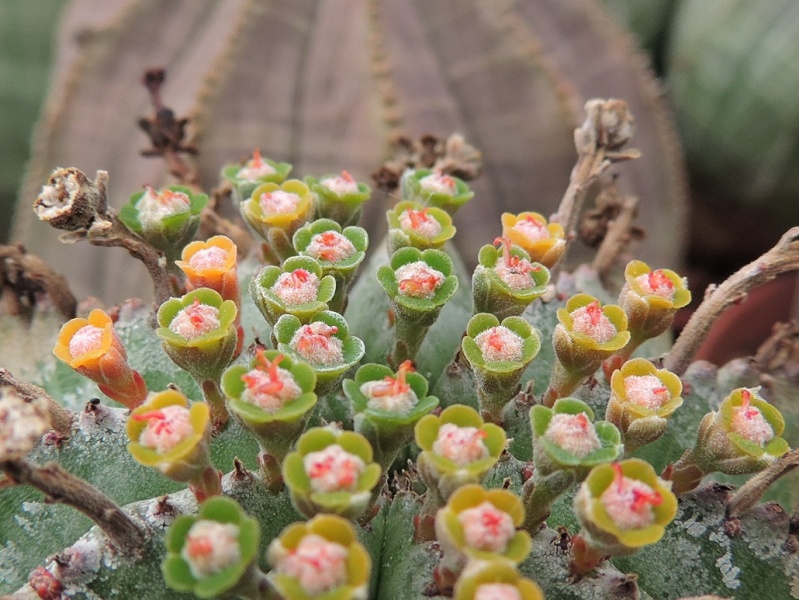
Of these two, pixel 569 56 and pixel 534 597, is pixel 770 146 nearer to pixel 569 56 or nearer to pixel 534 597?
pixel 569 56

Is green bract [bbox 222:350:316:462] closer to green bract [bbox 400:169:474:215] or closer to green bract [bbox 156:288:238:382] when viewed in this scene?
green bract [bbox 156:288:238:382]

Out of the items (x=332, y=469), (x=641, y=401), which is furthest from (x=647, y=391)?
(x=332, y=469)

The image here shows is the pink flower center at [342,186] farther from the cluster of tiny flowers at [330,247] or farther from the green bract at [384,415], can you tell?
the green bract at [384,415]

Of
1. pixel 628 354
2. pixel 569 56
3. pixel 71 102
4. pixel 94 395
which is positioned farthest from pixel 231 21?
pixel 628 354

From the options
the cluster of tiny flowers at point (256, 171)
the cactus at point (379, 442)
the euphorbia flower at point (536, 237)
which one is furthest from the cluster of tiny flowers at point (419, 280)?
the cluster of tiny flowers at point (256, 171)

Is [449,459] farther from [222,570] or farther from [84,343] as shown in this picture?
[84,343]

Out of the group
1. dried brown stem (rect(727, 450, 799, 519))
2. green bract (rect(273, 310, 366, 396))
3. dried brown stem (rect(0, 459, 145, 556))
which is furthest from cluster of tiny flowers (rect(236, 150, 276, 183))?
dried brown stem (rect(727, 450, 799, 519))

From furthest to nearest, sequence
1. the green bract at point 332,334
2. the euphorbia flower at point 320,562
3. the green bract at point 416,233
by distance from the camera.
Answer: the green bract at point 416,233 < the green bract at point 332,334 < the euphorbia flower at point 320,562
